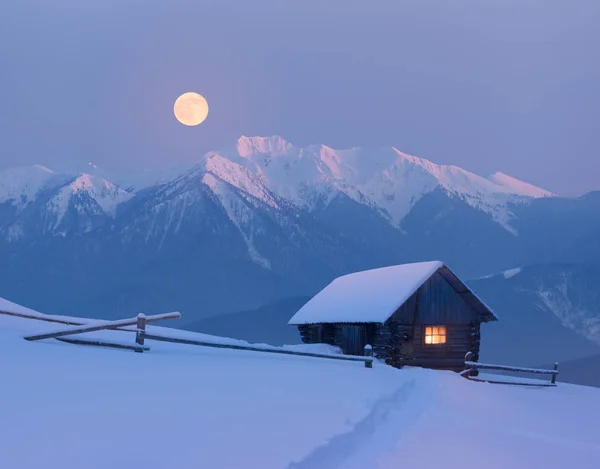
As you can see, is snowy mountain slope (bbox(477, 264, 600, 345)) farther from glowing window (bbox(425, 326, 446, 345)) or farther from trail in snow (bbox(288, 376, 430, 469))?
trail in snow (bbox(288, 376, 430, 469))

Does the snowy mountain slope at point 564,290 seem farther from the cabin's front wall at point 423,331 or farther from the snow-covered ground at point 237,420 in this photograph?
the snow-covered ground at point 237,420

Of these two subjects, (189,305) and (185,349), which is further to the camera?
(189,305)

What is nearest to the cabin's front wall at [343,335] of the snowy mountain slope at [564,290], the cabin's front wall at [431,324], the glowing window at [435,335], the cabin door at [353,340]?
the cabin door at [353,340]

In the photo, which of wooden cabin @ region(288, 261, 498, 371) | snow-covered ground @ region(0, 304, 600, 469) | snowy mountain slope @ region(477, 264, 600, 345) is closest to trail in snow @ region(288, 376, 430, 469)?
snow-covered ground @ region(0, 304, 600, 469)

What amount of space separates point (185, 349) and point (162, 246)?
587 ft

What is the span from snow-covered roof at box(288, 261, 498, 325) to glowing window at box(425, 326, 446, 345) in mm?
1840

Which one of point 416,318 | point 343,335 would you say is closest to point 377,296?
point 416,318

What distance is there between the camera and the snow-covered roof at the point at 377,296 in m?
22.4

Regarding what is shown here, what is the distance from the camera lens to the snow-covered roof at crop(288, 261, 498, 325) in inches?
881

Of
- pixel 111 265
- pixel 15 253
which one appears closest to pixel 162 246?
pixel 111 265

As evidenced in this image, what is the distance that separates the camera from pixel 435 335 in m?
24.0

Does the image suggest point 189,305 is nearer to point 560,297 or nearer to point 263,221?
point 263,221

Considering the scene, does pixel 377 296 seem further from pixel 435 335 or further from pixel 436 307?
pixel 435 335

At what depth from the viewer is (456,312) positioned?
2406 centimetres
